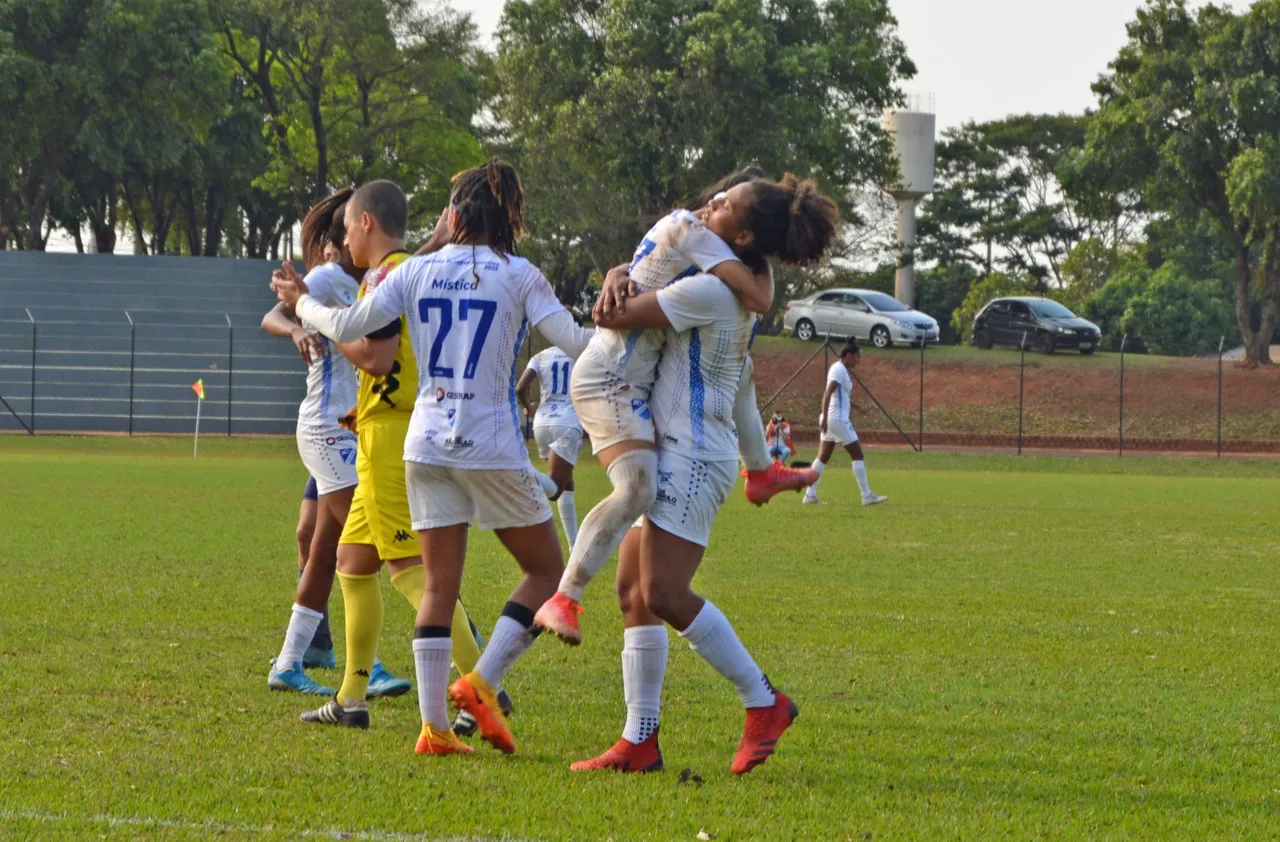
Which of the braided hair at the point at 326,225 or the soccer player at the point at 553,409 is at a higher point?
the braided hair at the point at 326,225

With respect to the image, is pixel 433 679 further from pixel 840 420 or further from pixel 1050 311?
pixel 1050 311

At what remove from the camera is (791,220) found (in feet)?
17.9

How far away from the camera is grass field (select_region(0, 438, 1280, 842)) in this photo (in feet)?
16.1

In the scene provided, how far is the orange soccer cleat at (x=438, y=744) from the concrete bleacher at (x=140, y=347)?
32754mm

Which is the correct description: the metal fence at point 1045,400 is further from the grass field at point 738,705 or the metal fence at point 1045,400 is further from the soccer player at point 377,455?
the soccer player at point 377,455

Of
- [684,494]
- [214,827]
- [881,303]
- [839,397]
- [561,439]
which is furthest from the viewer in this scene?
[881,303]

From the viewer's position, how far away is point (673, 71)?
171 feet

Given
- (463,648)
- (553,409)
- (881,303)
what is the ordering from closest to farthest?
(463,648)
(553,409)
(881,303)

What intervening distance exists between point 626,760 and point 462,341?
1522mm

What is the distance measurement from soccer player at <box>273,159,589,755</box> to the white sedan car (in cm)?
4392

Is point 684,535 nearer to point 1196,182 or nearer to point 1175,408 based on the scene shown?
point 1175,408

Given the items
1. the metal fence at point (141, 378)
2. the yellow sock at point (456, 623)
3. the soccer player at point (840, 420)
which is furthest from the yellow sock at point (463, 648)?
the metal fence at point (141, 378)

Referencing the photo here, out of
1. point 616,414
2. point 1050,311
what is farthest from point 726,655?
point 1050,311

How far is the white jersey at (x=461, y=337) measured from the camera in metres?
5.62
